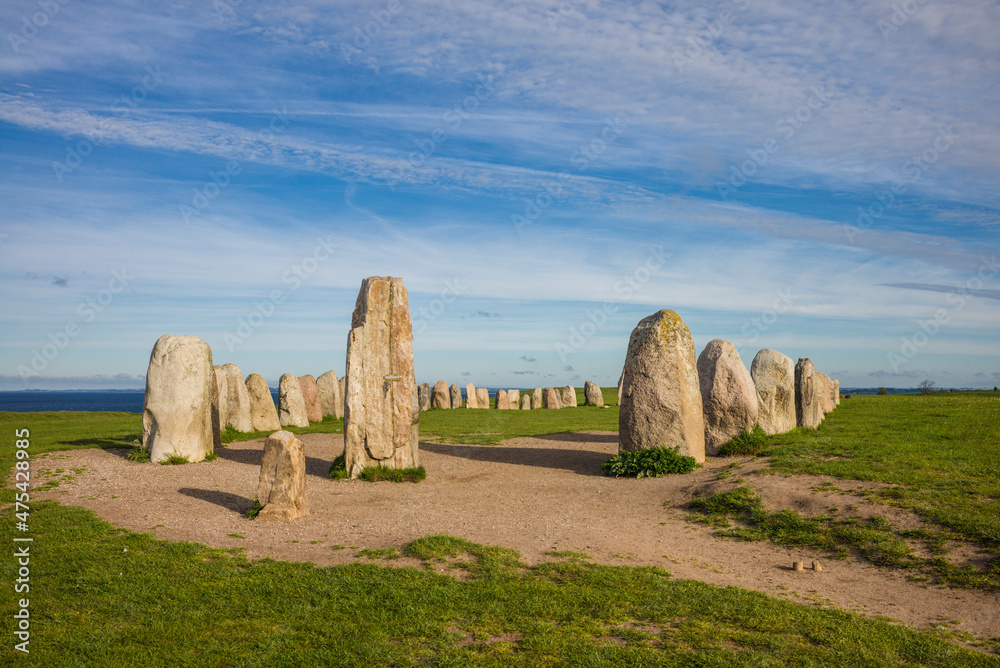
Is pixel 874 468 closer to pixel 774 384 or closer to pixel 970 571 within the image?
Result: pixel 970 571

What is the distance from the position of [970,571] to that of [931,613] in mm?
1249

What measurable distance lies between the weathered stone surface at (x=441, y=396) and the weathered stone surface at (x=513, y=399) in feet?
11.2

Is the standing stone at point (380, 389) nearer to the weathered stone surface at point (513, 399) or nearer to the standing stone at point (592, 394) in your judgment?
the weathered stone surface at point (513, 399)

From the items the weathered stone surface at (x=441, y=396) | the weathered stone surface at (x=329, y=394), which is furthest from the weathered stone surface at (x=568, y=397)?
the weathered stone surface at (x=329, y=394)

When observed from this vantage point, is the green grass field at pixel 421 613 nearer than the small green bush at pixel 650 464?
Yes

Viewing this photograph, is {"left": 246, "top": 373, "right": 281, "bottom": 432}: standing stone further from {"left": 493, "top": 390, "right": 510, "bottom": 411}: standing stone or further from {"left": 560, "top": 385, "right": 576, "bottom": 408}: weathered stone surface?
{"left": 560, "top": 385, "right": 576, "bottom": 408}: weathered stone surface

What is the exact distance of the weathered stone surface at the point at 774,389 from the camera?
56.8ft

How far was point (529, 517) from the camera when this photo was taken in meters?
10.7

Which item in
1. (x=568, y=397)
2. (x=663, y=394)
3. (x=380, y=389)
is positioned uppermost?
(x=380, y=389)

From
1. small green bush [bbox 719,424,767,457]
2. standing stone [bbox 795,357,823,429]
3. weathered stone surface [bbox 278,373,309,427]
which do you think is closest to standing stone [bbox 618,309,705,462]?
small green bush [bbox 719,424,767,457]

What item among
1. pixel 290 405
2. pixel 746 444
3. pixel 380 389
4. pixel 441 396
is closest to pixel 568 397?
pixel 441 396

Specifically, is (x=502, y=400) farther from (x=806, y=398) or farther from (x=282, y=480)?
(x=282, y=480)

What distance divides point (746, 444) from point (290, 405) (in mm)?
16269

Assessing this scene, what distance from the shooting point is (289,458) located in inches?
395
